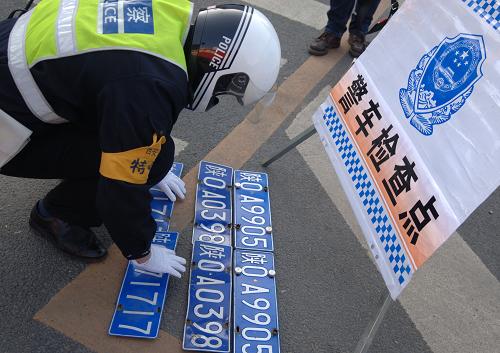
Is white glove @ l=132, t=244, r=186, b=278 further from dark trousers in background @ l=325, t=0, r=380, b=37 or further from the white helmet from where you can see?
dark trousers in background @ l=325, t=0, r=380, b=37

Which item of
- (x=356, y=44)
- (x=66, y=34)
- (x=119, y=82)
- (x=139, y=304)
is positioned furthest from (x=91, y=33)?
(x=356, y=44)

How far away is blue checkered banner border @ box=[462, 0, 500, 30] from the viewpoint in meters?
1.70

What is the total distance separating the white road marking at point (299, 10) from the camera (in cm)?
482

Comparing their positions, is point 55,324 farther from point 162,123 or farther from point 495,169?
point 495,169

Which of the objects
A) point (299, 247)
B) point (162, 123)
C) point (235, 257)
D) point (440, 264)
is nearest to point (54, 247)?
point (235, 257)

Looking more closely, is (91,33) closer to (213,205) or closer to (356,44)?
(213,205)

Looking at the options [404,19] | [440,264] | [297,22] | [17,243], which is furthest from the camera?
[297,22]

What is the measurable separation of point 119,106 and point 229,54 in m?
0.49

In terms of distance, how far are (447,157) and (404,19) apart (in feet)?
2.34

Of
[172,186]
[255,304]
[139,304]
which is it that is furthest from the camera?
[172,186]

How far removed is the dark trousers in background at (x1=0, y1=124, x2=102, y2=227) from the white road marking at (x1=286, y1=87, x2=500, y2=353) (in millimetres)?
1523

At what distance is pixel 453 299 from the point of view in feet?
8.71

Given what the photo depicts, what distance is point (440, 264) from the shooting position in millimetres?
2832

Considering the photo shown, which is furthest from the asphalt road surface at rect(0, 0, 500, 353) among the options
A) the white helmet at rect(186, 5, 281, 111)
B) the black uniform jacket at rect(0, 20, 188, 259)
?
the white helmet at rect(186, 5, 281, 111)
